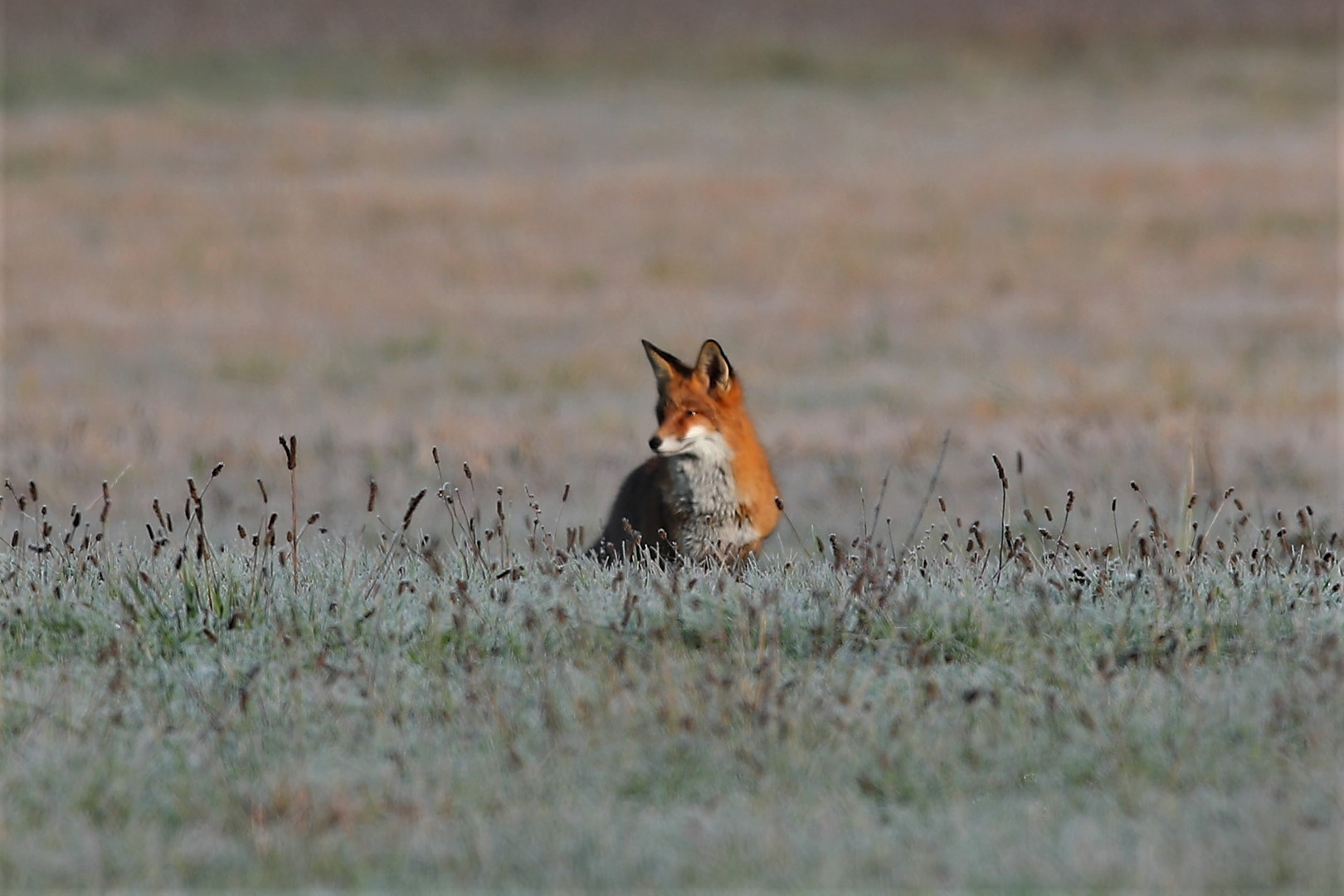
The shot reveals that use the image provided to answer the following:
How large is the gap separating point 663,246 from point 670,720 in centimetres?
2199

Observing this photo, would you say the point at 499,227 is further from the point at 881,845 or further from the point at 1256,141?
the point at 881,845

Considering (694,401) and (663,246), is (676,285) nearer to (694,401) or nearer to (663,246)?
(663,246)

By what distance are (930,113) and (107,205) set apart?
828 inches

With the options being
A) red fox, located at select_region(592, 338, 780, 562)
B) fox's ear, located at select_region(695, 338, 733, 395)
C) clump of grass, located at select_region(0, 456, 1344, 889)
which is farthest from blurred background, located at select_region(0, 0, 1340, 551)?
clump of grass, located at select_region(0, 456, 1344, 889)

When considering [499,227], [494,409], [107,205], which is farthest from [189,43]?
[494,409]

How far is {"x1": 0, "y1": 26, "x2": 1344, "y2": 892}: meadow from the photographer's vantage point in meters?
4.54

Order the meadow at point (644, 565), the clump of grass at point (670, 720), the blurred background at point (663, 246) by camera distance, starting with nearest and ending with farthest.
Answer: the clump of grass at point (670, 720), the meadow at point (644, 565), the blurred background at point (663, 246)

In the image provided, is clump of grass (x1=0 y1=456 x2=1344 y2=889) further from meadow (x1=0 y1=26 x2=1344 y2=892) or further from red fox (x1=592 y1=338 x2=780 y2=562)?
red fox (x1=592 y1=338 x2=780 y2=562)

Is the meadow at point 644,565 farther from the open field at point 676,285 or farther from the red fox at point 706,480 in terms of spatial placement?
the red fox at point 706,480

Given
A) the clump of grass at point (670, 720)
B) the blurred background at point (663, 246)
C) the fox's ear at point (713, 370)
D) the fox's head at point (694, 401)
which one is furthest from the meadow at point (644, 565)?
the fox's ear at point (713, 370)

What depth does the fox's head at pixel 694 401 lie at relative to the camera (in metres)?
7.53

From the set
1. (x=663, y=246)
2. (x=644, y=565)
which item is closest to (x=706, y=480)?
(x=644, y=565)

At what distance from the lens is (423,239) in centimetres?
2706

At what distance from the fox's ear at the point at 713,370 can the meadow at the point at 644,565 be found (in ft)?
2.81
